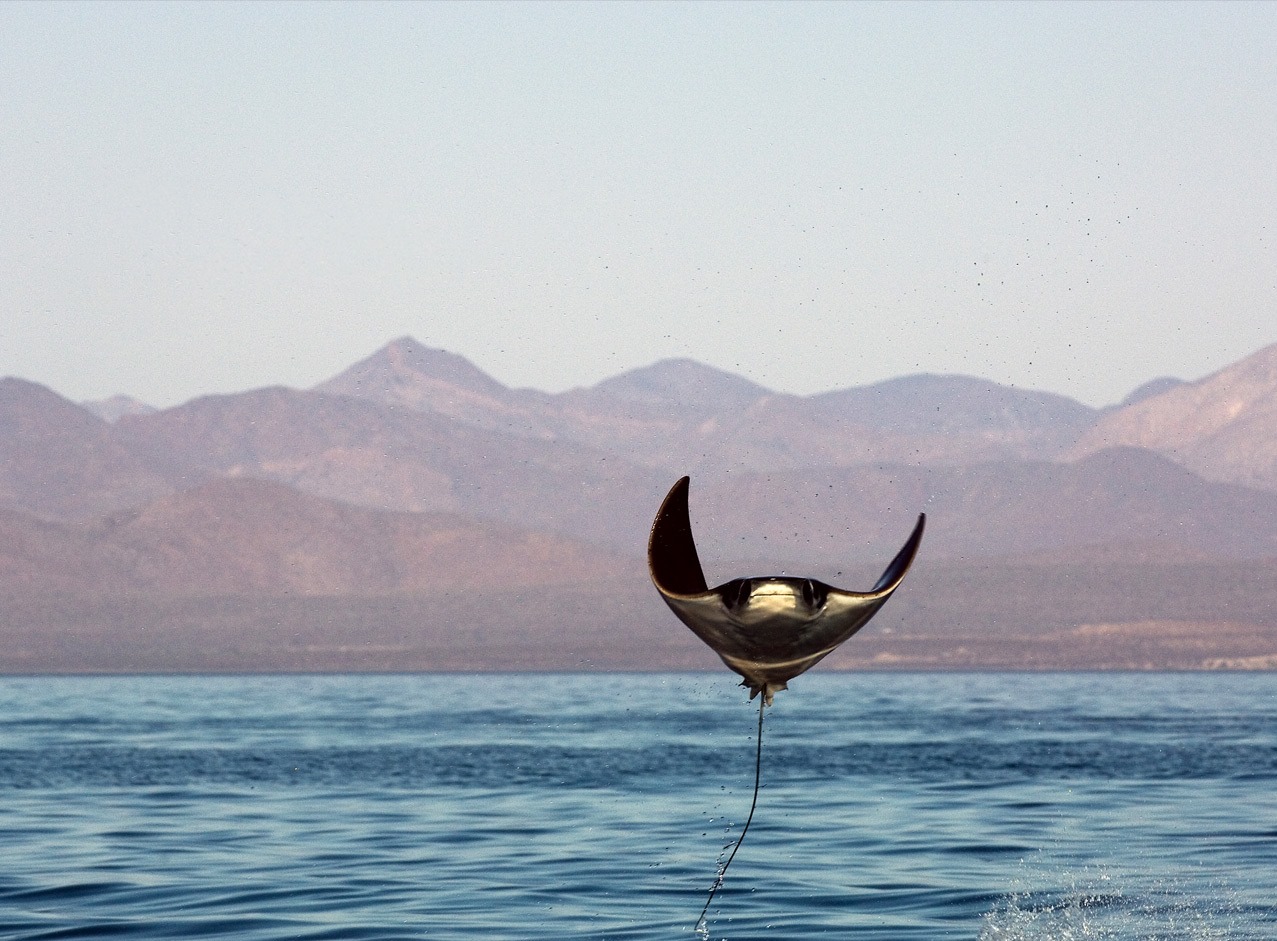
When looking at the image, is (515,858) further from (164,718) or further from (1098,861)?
(164,718)

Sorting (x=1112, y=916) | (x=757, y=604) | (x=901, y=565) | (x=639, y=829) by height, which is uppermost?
(x=901, y=565)

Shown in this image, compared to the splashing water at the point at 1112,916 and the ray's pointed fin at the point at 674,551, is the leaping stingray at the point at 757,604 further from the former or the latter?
the splashing water at the point at 1112,916

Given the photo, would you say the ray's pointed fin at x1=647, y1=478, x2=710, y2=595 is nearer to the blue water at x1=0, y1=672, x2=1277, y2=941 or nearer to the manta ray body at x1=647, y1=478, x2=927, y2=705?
the manta ray body at x1=647, y1=478, x2=927, y2=705

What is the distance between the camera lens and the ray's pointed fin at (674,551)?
19.1 metres

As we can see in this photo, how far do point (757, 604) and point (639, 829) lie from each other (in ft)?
85.1

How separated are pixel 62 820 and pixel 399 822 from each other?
25.5 ft

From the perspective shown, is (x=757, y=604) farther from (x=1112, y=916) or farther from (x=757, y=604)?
(x=1112, y=916)

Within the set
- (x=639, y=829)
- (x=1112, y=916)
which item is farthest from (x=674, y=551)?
(x=639, y=829)

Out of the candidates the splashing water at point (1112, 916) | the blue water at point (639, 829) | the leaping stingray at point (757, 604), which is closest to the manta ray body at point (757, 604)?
the leaping stingray at point (757, 604)

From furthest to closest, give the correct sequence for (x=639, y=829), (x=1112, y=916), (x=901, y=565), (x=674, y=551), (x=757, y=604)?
(x=639, y=829)
(x=1112, y=916)
(x=674, y=551)
(x=901, y=565)
(x=757, y=604)

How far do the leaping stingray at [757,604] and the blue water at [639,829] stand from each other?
35.1 ft

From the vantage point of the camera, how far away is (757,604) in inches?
747

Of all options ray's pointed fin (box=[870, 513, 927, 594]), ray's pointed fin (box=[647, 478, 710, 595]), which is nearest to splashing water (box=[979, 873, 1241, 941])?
ray's pointed fin (box=[870, 513, 927, 594])

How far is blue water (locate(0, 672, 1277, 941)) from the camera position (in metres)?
30.8
